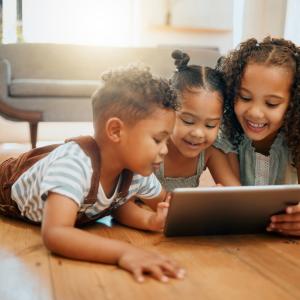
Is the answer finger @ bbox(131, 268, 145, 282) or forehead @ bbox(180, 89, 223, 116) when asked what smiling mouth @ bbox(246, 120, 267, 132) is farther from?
finger @ bbox(131, 268, 145, 282)

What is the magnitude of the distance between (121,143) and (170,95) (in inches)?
6.0

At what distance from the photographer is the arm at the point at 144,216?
1.14 m

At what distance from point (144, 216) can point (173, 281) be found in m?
0.37

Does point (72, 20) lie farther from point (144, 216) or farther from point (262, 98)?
point (144, 216)

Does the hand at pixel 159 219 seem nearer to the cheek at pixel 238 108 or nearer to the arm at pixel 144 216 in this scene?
the arm at pixel 144 216

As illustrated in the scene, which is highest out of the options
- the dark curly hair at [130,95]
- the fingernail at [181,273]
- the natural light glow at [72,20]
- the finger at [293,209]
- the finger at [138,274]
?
the natural light glow at [72,20]

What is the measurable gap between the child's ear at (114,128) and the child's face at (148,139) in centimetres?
1

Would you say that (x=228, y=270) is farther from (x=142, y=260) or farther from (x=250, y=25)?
(x=250, y=25)

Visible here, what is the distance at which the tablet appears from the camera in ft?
3.28

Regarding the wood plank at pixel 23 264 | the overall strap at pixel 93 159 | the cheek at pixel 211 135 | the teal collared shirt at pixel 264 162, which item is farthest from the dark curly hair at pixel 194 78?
the wood plank at pixel 23 264

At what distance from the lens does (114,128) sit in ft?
3.42

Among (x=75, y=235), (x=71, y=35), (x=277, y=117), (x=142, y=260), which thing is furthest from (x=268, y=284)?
(x=71, y=35)

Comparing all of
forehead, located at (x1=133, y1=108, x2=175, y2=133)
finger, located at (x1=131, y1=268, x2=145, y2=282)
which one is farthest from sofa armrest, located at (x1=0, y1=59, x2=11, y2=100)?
finger, located at (x1=131, y1=268, x2=145, y2=282)

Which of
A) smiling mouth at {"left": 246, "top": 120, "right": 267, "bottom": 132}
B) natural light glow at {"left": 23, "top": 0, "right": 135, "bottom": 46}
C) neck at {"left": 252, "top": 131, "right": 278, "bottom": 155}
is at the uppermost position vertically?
natural light glow at {"left": 23, "top": 0, "right": 135, "bottom": 46}
